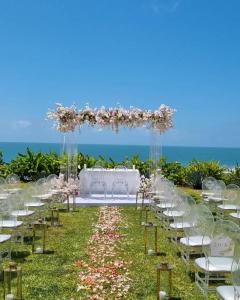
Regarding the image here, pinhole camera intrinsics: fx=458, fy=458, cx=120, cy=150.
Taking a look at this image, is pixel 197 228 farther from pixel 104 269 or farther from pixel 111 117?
pixel 111 117

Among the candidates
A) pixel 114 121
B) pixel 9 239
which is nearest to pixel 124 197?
pixel 114 121

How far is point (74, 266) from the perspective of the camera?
709 centimetres

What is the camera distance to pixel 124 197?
15.0 m

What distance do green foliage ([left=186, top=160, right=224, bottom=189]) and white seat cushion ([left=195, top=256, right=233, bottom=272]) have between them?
12.8 metres

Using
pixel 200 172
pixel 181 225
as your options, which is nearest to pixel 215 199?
pixel 181 225

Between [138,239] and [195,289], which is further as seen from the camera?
[138,239]

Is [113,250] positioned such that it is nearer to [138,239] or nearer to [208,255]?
[138,239]

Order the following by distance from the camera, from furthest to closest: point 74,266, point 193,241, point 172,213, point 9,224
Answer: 1. point 172,213
2. point 9,224
3. point 74,266
4. point 193,241

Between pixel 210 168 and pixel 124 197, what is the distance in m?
4.78

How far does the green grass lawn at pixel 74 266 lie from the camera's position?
19.5 ft

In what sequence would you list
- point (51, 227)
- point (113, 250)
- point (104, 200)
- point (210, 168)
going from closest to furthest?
point (113, 250)
point (51, 227)
point (104, 200)
point (210, 168)

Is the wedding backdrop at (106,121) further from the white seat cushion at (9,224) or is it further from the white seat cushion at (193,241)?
the white seat cushion at (193,241)

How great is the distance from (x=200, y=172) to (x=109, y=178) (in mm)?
4448

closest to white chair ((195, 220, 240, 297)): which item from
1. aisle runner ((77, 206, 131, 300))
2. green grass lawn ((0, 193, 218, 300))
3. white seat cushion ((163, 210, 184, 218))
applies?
green grass lawn ((0, 193, 218, 300))
